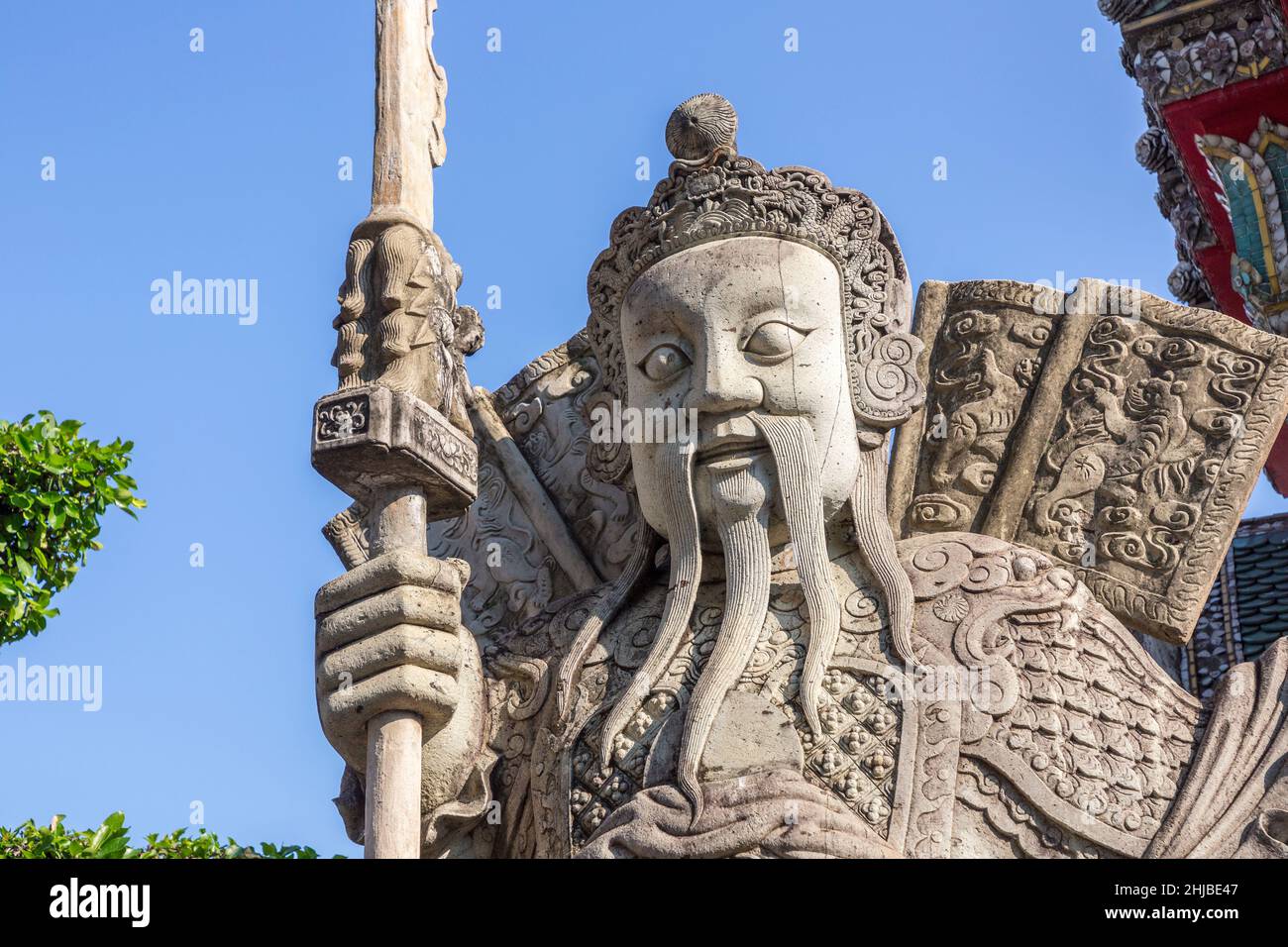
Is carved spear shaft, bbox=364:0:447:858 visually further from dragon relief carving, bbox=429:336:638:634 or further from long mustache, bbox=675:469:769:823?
dragon relief carving, bbox=429:336:638:634

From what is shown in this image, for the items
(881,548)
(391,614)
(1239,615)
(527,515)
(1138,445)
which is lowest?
(391,614)

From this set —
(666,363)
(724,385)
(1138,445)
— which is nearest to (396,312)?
(666,363)

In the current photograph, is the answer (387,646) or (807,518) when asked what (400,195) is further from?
(807,518)

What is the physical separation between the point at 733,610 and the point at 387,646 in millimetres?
1530

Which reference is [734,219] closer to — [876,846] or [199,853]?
[876,846]

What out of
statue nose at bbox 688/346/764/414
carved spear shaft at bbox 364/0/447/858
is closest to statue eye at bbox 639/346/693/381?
statue nose at bbox 688/346/764/414

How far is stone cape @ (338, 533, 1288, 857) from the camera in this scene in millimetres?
8930

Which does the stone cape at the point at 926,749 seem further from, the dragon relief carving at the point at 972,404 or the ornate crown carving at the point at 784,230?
the ornate crown carving at the point at 784,230

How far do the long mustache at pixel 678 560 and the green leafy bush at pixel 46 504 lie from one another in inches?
109

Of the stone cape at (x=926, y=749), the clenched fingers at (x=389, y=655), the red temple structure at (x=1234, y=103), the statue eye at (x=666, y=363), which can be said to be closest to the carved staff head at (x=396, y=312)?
the clenched fingers at (x=389, y=655)

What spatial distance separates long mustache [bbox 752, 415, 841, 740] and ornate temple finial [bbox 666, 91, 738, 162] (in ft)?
4.38

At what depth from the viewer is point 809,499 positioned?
377 inches

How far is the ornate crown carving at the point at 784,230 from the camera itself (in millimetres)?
10047

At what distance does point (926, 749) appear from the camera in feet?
29.9
